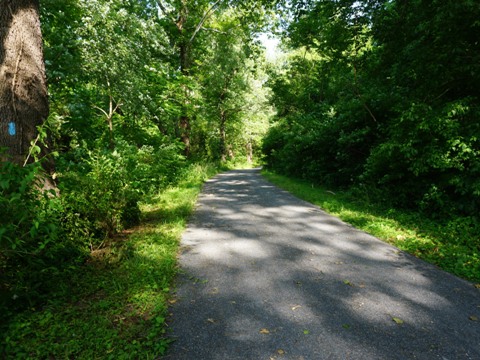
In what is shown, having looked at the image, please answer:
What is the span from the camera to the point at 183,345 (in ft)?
8.21

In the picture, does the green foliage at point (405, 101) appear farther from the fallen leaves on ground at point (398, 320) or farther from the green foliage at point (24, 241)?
the green foliage at point (24, 241)

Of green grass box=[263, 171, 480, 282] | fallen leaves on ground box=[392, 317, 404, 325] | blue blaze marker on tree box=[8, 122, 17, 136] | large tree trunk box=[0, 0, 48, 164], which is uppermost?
large tree trunk box=[0, 0, 48, 164]

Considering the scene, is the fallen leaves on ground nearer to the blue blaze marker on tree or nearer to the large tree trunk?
the large tree trunk

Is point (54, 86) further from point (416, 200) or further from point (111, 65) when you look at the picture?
point (416, 200)

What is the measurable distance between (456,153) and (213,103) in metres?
20.5

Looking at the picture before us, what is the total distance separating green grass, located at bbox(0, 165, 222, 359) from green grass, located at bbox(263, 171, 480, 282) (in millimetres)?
4264

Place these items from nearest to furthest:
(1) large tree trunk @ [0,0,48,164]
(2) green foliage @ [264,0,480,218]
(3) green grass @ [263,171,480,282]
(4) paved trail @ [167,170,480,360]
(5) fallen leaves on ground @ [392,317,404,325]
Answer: (4) paved trail @ [167,170,480,360] < (5) fallen leaves on ground @ [392,317,404,325] < (1) large tree trunk @ [0,0,48,164] < (3) green grass @ [263,171,480,282] < (2) green foliage @ [264,0,480,218]

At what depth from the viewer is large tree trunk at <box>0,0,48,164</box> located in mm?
3447

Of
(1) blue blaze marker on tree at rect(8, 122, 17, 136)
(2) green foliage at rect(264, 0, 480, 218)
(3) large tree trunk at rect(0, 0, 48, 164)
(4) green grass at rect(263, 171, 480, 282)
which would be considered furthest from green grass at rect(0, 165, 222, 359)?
(2) green foliage at rect(264, 0, 480, 218)

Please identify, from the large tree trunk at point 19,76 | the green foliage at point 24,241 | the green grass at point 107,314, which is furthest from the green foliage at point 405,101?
the large tree trunk at point 19,76

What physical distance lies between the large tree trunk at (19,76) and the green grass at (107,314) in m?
1.89

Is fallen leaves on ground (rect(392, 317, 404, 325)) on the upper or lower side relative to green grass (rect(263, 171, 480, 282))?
lower

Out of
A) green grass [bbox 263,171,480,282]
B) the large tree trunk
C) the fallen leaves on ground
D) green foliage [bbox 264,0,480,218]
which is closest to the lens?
the fallen leaves on ground

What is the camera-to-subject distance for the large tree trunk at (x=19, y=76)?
11.3 feet
